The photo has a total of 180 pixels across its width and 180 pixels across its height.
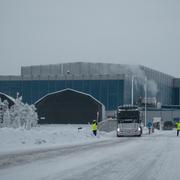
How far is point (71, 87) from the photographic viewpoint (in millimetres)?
119062

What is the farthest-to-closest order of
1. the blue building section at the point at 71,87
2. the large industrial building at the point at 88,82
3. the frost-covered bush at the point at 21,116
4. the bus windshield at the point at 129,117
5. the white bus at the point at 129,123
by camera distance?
1. the large industrial building at the point at 88,82
2. the blue building section at the point at 71,87
3. the frost-covered bush at the point at 21,116
4. the bus windshield at the point at 129,117
5. the white bus at the point at 129,123

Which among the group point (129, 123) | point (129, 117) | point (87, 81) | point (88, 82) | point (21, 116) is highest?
point (87, 81)

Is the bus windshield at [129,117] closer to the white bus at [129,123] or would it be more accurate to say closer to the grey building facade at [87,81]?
the white bus at [129,123]

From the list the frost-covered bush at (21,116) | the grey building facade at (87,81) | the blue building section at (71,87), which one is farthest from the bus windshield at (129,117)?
the grey building facade at (87,81)

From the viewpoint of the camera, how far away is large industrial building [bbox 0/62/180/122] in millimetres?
115312

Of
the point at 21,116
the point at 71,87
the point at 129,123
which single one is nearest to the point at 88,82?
the point at 71,87

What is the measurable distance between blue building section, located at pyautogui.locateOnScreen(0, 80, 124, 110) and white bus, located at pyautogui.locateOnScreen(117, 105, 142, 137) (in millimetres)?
65231

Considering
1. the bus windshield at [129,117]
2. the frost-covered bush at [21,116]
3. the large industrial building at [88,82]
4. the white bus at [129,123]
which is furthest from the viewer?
the large industrial building at [88,82]

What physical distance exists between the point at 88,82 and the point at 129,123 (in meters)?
71.0

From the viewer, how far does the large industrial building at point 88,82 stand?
115 metres

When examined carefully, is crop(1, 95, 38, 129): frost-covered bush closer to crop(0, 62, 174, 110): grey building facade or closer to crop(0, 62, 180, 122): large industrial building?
crop(0, 62, 180, 122): large industrial building

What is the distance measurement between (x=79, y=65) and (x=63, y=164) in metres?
114

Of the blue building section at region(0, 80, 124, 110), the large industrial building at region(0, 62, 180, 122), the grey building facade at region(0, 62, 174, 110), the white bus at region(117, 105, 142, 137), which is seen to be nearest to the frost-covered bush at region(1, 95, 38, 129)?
the large industrial building at region(0, 62, 180, 122)

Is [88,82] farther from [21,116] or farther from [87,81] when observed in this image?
[21,116]
